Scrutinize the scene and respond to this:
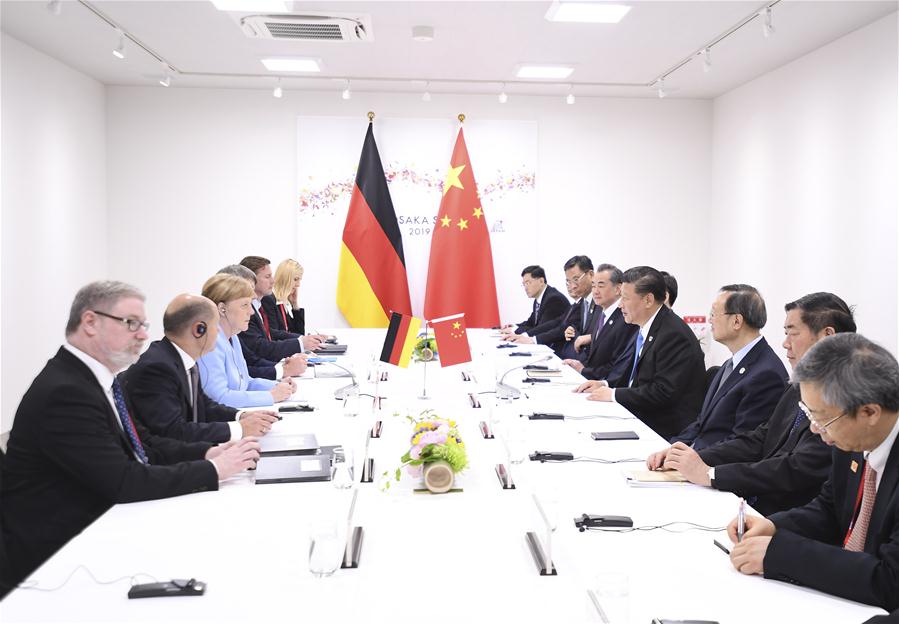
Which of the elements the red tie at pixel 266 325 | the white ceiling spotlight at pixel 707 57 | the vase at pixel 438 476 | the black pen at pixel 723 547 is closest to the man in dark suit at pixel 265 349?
the red tie at pixel 266 325

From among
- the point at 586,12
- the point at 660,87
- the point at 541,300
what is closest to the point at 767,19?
the point at 586,12

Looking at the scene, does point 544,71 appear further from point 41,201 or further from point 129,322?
point 129,322

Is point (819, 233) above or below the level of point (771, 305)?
above

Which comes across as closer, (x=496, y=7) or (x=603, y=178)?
(x=496, y=7)

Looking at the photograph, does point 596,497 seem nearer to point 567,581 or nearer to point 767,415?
point 567,581

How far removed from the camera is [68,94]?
23.1 ft

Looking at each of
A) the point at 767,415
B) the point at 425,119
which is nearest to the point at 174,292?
the point at 425,119

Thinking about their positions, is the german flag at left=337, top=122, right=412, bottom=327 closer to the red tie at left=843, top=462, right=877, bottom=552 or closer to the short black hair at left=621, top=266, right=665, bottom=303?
the short black hair at left=621, top=266, right=665, bottom=303

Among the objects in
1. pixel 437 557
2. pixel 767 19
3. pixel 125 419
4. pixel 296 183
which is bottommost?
pixel 437 557

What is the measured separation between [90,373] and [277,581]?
38.3 inches

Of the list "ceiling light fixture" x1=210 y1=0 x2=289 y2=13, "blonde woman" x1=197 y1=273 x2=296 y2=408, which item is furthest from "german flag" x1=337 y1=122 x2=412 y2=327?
"blonde woman" x1=197 y1=273 x2=296 y2=408

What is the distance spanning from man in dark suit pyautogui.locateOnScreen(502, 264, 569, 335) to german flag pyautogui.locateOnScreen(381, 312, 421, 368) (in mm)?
2769

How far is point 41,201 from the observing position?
21.3ft

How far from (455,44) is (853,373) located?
16.4ft
